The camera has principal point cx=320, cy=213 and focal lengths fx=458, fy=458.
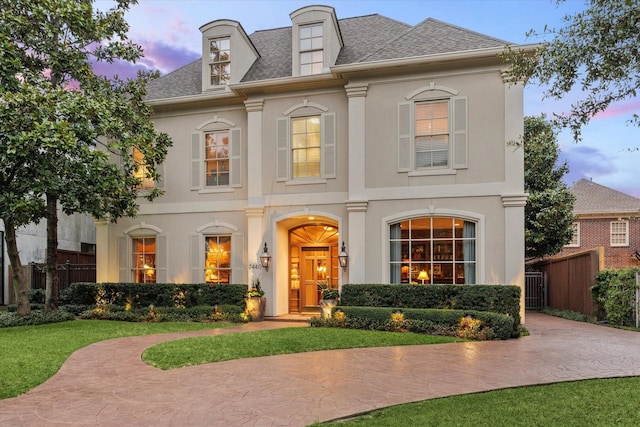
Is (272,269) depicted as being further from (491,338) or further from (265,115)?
(491,338)

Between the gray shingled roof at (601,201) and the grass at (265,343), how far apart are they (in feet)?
69.4

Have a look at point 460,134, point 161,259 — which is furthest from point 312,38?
point 161,259

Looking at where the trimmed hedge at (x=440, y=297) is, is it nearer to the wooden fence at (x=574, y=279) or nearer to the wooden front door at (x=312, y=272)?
the wooden front door at (x=312, y=272)

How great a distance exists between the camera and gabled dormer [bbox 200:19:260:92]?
1417cm

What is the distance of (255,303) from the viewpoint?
1280 centimetres

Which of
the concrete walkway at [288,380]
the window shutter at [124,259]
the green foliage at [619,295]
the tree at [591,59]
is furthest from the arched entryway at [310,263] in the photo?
the tree at [591,59]

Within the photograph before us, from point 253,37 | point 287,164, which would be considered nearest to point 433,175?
point 287,164

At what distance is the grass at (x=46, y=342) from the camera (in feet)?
21.2

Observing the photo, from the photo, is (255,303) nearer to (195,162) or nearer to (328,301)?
(328,301)

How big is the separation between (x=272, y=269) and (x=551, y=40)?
30.5ft

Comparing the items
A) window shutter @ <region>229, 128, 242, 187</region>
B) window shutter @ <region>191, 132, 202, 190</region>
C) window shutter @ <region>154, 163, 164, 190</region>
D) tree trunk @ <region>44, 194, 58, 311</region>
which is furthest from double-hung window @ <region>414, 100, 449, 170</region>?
tree trunk @ <region>44, 194, 58, 311</region>

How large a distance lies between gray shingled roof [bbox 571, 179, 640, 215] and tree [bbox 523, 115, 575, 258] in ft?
28.8

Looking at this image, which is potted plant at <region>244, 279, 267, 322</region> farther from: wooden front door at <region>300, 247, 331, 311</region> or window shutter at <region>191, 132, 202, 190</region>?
window shutter at <region>191, 132, 202, 190</region>

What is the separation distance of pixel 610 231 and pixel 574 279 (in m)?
15.2
